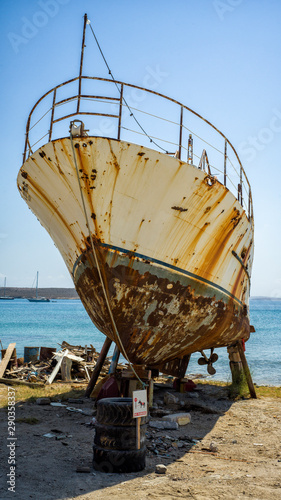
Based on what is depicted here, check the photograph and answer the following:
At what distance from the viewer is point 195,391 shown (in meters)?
10.2

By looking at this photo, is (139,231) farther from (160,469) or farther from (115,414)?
(160,469)

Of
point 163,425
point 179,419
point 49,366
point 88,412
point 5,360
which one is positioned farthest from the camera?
point 49,366

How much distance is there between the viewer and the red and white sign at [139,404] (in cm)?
418

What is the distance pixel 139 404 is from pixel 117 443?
0.43 m

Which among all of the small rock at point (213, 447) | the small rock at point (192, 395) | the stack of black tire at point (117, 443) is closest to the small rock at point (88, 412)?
the small rock at point (213, 447)

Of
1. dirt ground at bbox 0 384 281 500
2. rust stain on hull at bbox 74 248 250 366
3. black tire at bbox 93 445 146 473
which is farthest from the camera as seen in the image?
rust stain on hull at bbox 74 248 250 366

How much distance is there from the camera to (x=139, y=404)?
4254mm

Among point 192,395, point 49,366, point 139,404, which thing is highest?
point 139,404

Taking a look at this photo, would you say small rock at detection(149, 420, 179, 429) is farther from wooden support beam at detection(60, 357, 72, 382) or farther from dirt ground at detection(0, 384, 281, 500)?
wooden support beam at detection(60, 357, 72, 382)

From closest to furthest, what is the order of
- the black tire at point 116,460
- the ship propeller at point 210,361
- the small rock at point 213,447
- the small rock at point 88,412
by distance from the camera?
the black tire at point 116,460 → the small rock at point 213,447 → the small rock at point 88,412 → the ship propeller at point 210,361

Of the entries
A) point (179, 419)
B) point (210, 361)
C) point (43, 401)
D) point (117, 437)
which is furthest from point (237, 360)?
point (117, 437)

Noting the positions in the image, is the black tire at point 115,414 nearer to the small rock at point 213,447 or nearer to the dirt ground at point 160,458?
the dirt ground at point 160,458

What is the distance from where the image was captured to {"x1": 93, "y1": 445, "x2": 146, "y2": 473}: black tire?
4172 millimetres

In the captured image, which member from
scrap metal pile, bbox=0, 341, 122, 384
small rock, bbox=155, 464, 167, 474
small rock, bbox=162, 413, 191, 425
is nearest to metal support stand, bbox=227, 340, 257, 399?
small rock, bbox=162, 413, 191, 425
